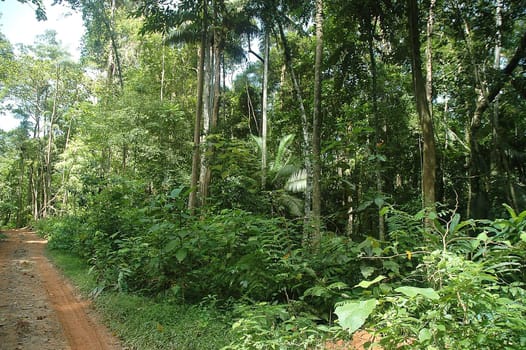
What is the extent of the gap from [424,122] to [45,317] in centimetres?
644

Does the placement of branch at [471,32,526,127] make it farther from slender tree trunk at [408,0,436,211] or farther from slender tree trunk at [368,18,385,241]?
slender tree trunk at [408,0,436,211]

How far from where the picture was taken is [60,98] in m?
25.0

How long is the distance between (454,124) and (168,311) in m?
15.1

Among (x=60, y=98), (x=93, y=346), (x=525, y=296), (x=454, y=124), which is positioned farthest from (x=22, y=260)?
(x=60, y=98)

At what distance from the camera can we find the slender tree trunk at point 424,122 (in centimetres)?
509

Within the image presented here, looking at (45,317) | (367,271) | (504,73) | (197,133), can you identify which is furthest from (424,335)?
(504,73)

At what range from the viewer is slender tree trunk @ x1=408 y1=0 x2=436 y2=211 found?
5.09 meters

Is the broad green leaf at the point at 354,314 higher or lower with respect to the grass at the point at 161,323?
higher

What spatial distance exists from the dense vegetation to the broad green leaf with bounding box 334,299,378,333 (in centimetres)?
1

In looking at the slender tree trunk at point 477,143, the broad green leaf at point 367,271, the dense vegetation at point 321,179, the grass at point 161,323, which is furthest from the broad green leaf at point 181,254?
the slender tree trunk at point 477,143

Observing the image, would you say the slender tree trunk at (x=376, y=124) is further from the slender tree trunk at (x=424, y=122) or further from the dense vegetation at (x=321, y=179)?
the slender tree trunk at (x=424, y=122)

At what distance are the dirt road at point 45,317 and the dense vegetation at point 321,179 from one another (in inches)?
23.1

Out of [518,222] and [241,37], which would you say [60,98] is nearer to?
[241,37]

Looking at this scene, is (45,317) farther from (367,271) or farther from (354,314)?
(354,314)
